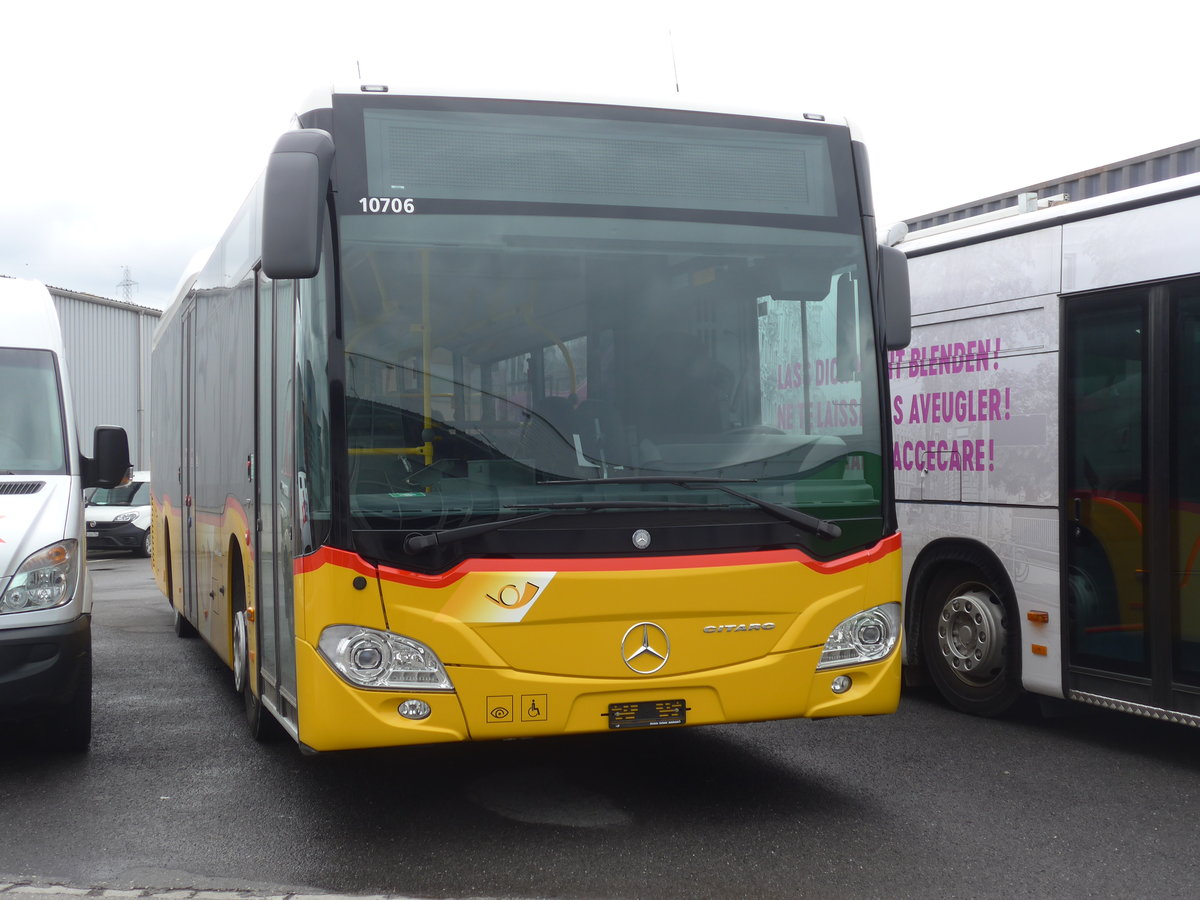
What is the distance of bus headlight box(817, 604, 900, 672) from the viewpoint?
544cm

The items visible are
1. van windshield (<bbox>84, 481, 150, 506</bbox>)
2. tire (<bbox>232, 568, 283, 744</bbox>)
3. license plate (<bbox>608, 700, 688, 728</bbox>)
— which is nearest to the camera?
license plate (<bbox>608, 700, 688, 728</bbox>)

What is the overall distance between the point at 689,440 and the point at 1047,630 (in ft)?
9.60

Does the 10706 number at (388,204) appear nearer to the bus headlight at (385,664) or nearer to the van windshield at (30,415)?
the bus headlight at (385,664)

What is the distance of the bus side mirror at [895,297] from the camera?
18.9 feet

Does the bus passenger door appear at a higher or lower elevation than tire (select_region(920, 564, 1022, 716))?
higher

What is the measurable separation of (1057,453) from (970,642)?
1.35 meters

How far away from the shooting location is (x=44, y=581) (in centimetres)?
627

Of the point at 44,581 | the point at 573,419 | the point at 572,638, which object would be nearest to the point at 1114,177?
the point at 573,419

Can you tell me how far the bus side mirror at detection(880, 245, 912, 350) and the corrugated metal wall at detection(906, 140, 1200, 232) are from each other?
5176 millimetres

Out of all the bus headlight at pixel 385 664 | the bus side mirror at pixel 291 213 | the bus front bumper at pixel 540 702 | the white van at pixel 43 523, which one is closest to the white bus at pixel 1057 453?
the bus front bumper at pixel 540 702

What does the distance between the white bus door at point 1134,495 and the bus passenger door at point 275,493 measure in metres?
3.99

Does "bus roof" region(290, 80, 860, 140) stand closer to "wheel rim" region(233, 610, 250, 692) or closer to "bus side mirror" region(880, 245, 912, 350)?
"bus side mirror" region(880, 245, 912, 350)

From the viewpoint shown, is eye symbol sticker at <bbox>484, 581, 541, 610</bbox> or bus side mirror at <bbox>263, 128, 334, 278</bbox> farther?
eye symbol sticker at <bbox>484, 581, 541, 610</bbox>

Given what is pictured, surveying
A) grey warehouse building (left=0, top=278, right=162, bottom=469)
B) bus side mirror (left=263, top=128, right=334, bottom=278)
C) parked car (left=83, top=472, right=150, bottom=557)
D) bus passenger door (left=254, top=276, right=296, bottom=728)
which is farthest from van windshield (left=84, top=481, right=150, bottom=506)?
bus side mirror (left=263, top=128, right=334, bottom=278)
